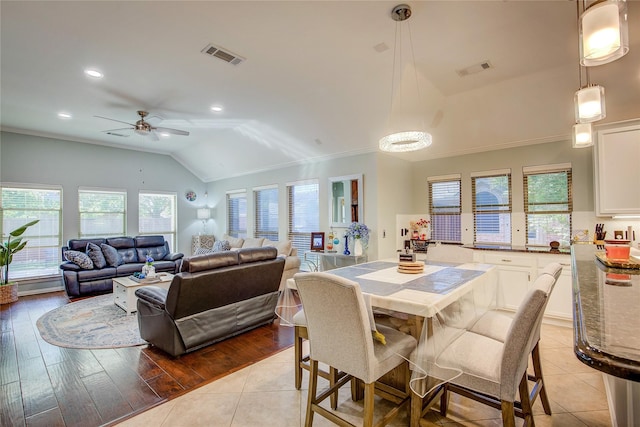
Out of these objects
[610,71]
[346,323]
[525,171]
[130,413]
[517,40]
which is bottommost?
[130,413]

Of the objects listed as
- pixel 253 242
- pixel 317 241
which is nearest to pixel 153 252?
pixel 253 242

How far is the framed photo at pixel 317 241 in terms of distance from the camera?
5963 millimetres

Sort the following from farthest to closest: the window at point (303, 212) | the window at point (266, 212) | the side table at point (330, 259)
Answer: the window at point (266, 212) → the window at point (303, 212) → the side table at point (330, 259)

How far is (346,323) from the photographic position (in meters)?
1.73

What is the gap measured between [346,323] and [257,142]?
530 cm

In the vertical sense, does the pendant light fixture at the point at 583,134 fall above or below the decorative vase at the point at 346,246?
above

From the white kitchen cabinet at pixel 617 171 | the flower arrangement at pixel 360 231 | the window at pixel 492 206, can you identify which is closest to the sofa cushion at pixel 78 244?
the flower arrangement at pixel 360 231

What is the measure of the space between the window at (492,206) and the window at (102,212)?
7.89 meters

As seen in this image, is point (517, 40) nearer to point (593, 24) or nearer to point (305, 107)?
point (593, 24)

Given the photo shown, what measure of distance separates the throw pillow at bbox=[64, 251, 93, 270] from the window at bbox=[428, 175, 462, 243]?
6.60 meters

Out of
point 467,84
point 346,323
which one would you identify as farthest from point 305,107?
point 346,323

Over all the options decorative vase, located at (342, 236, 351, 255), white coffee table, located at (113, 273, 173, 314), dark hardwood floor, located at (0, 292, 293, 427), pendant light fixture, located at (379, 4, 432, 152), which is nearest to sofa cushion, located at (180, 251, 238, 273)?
dark hardwood floor, located at (0, 292, 293, 427)

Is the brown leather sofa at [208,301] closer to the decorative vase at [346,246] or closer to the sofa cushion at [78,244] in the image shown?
the decorative vase at [346,246]

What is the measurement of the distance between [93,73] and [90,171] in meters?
3.93
